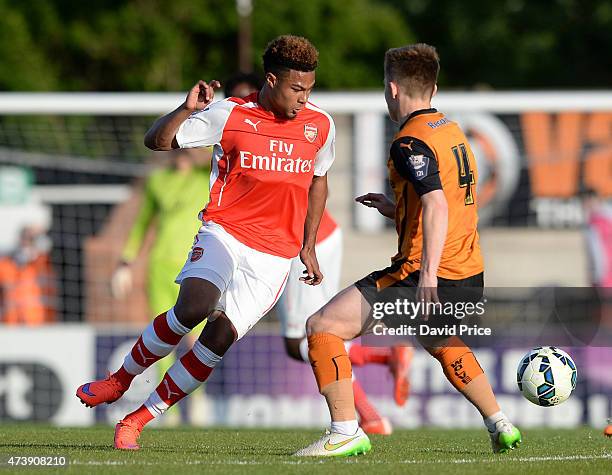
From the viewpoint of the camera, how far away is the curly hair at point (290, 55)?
7.73 m

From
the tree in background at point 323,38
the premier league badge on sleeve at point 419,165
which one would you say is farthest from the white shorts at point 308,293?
the tree in background at point 323,38

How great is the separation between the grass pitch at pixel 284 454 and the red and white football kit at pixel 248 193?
87 centimetres

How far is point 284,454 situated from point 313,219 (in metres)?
1.61

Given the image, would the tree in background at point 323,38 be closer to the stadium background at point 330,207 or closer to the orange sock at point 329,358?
the stadium background at point 330,207

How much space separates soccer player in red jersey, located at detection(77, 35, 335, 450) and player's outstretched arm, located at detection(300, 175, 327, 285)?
5cm

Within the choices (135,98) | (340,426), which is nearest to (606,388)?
(135,98)

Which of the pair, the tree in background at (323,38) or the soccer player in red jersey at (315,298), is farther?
the tree in background at (323,38)

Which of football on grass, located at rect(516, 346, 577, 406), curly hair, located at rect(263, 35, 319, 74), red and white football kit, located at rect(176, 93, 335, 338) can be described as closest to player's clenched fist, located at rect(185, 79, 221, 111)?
red and white football kit, located at rect(176, 93, 335, 338)

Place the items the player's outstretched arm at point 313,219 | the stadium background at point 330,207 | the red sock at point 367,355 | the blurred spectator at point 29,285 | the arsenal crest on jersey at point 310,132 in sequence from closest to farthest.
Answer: the arsenal crest on jersey at point 310,132
the player's outstretched arm at point 313,219
the red sock at point 367,355
the stadium background at point 330,207
the blurred spectator at point 29,285

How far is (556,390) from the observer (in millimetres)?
7469

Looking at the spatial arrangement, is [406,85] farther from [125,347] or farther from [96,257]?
[96,257]

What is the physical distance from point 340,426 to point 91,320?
Result: 9418mm

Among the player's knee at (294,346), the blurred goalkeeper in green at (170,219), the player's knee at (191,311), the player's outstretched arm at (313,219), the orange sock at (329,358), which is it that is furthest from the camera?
the blurred goalkeeper in green at (170,219)

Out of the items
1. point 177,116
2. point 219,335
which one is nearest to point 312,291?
point 219,335
